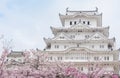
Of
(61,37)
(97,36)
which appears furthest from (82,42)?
(61,37)

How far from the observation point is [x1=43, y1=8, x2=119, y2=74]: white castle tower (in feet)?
180

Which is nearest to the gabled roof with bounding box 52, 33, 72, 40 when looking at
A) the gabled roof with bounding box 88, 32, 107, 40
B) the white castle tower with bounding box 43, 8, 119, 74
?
the white castle tower with bounding box 43, 8, 119, 74

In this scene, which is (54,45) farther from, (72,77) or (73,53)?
(72,77)

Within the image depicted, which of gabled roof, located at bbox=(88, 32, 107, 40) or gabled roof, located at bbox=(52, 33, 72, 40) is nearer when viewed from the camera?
gabled roof, located at bbox=(88, 32, 107, 40)

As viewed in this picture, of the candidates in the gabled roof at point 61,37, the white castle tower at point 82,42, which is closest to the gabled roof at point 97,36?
the white castle tower at point 82,42

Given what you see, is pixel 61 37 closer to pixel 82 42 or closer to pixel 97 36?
pixel 82 42

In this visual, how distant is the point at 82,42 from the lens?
57.7 meters

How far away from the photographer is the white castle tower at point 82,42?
54825 mm

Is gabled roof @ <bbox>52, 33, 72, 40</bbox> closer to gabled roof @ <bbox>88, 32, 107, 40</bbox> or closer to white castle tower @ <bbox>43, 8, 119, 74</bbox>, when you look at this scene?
white castle tower @ <bbox>43, 8, 119, 74</bbox>

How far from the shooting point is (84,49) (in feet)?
182

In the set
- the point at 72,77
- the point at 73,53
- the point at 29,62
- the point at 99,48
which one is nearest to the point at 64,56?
the point at 73,53

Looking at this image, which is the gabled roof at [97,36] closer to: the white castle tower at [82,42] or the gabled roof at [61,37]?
the white castle tower at [82,42]

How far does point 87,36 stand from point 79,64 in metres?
6.66

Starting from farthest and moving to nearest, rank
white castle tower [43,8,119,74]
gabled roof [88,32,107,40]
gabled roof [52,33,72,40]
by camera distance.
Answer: gabled roof [52,33,72,40] → gabled roof [88,32,107,40] → white castle tower [43,8,119,74]
